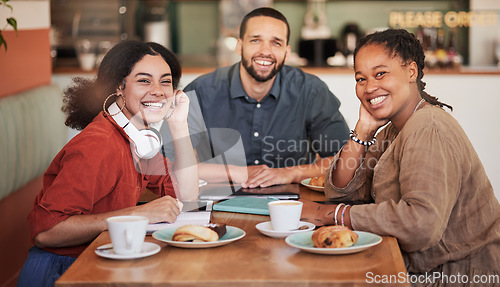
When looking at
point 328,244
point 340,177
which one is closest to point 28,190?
point 340,177

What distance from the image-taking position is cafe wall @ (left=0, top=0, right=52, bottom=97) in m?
2.91

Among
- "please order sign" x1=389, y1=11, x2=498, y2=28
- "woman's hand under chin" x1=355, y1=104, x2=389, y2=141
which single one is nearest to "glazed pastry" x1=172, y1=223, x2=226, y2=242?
"woman's hand under chin" x1=355, y1=104, x2=389, y2=141

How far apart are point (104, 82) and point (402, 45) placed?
0.94m

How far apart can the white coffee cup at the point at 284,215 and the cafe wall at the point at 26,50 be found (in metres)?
1.82

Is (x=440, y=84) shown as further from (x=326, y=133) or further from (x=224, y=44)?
(x=224, y=44)

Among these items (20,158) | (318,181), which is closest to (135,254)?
(318,181)

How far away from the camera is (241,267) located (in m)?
1.27

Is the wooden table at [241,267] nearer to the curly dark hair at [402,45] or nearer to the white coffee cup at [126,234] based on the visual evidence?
the white coffee cup at [126,234]

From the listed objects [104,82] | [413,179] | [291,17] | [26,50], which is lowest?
[413,179]

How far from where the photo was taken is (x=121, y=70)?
6.41ft

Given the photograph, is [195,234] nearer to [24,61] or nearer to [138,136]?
[138,136]

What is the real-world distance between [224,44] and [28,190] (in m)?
2.76

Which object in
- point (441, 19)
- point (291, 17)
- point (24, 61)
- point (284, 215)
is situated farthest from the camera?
point (291, 17)

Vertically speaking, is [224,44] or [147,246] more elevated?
[224,44]
